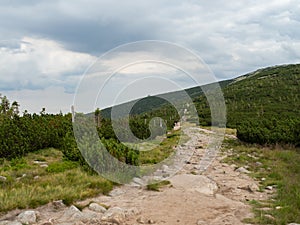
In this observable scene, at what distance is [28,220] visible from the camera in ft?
20.3

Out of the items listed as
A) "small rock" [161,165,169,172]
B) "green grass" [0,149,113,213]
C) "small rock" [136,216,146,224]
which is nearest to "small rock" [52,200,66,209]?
"green grass" [0,149,113,213]

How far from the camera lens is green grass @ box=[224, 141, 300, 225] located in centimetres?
683

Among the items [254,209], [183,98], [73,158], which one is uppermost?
[183,98]

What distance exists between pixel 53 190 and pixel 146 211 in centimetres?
204

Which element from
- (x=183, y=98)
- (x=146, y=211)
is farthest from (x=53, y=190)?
(x=183, y=98)

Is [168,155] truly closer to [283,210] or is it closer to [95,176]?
[95,176]

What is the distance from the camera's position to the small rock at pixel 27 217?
617 cm

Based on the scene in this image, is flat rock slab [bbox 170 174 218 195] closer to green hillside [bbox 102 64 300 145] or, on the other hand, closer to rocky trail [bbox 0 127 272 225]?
rocky trail [bbox 0 127 272 225]

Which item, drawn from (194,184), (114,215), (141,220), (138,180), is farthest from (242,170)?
(114,215)

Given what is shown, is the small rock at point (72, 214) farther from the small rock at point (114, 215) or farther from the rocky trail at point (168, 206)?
the small rock at point (114, 215)

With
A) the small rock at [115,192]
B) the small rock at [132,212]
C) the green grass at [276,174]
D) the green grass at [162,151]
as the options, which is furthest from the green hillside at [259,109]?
the small rock at [132,212]

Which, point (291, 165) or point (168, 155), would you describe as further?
point (168, 155)

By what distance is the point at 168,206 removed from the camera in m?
7.21

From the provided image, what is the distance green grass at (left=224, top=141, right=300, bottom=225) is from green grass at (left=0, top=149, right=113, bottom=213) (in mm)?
3296
